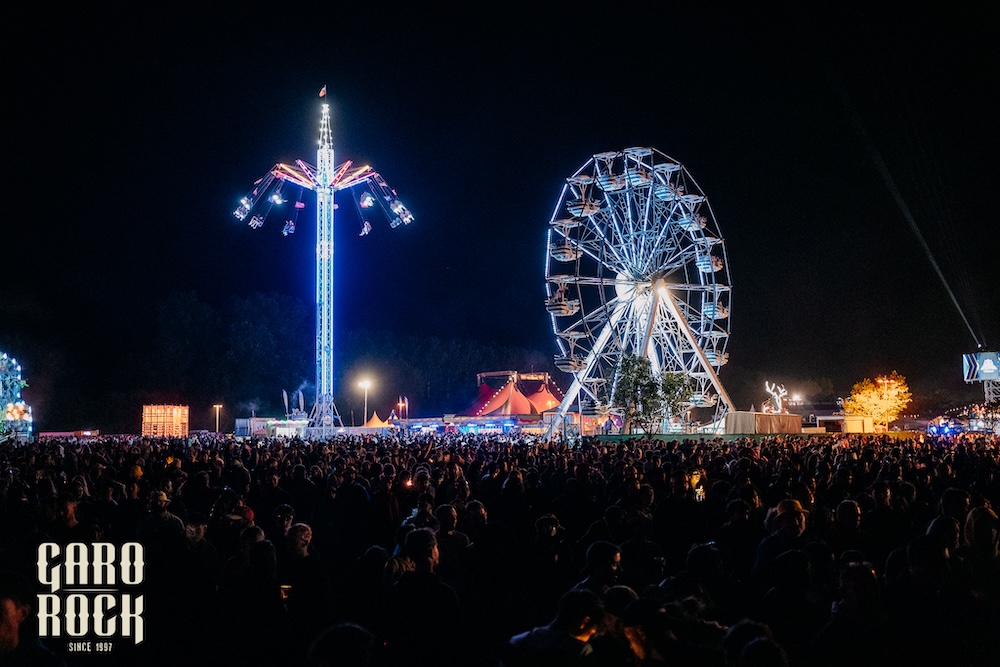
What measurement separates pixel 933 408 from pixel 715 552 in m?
125

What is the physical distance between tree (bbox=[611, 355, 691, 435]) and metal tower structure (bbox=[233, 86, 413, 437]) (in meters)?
14.9

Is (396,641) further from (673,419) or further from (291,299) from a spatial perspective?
(291,299)

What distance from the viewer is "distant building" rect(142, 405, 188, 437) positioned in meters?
53.4

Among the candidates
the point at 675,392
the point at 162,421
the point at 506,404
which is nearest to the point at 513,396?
the point at 506,404

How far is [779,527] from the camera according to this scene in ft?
22.4

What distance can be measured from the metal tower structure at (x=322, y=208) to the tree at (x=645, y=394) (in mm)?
14940

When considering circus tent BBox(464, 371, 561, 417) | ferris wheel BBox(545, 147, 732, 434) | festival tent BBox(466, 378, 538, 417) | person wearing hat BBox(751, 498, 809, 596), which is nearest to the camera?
person wearing hat BBox(751, 498, 809, 596)

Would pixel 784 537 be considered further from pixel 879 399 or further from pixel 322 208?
pixel 879 399

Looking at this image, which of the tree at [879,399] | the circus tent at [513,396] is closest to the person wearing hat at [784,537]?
the circus tent at [513,396]

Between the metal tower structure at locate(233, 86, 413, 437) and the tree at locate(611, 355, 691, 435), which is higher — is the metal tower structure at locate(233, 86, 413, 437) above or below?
above

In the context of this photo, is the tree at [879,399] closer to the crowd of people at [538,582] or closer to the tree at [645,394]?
the tree at [645,394]

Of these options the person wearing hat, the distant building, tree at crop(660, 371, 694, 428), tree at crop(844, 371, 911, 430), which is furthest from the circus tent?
the person wearing hat

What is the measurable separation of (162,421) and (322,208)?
2020cm

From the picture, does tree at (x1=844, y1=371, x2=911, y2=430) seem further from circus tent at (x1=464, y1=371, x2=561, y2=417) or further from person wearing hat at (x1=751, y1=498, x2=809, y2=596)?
person wearing hat at (x1=751, y1=498, x2=809, y2=596)
